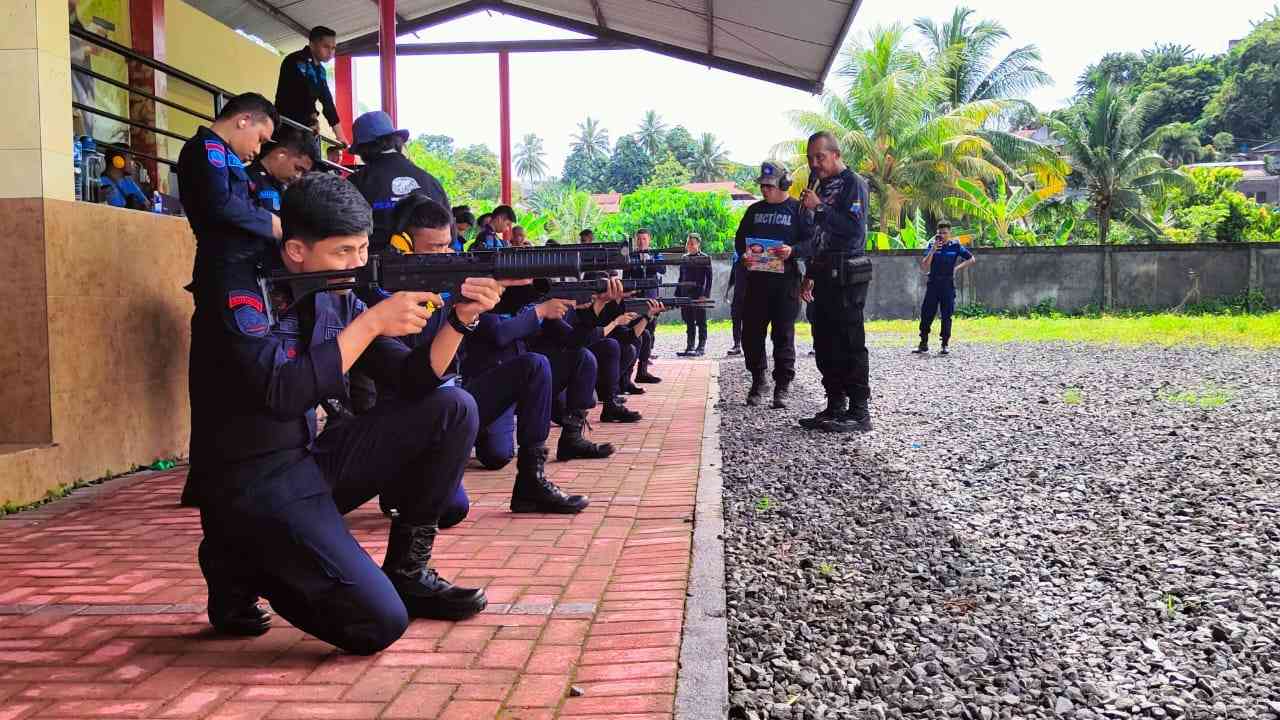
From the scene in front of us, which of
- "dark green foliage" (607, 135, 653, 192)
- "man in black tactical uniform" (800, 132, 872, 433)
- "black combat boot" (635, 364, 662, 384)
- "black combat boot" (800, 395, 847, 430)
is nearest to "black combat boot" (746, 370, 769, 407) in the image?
"black combat boot" (800, 395, 847, 430)

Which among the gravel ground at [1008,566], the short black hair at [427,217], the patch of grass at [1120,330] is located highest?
the short black hair at [427,217]

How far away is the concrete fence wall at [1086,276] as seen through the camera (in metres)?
27.0

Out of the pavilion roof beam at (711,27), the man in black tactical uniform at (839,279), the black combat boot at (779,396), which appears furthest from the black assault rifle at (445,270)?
the pavilion roof beam at (711,27)

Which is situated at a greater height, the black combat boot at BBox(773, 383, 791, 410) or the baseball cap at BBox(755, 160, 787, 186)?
the baseball cap at BBox(755, 160, 787, 186)

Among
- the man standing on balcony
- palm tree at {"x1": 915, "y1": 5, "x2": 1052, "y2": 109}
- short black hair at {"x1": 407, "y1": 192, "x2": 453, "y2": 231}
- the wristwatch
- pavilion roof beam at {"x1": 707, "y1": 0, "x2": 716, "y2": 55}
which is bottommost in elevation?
the wristwatch

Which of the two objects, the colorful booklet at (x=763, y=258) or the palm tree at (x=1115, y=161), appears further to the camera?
the palm tree at (x=1115, y=161)

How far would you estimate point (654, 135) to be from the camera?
10125 centimetres

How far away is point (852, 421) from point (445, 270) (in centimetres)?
522

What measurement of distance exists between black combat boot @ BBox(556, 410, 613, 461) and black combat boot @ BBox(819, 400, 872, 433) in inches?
74.9

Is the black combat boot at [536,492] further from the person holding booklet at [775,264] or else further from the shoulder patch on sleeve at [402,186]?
the person holding booklet at [775,264]

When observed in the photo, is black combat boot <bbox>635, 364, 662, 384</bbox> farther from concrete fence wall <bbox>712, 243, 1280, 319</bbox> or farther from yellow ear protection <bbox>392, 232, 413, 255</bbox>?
concrete fence wall <bbox>712, 243, 1280, 319</bbox>

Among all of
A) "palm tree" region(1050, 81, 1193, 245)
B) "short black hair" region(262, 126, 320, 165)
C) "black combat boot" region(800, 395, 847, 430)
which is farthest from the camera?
"palm tree" region(1050, 81, 1193, 245)

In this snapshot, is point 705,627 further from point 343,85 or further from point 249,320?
point 343,85

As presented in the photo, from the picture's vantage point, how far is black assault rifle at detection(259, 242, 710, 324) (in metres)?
3.09
